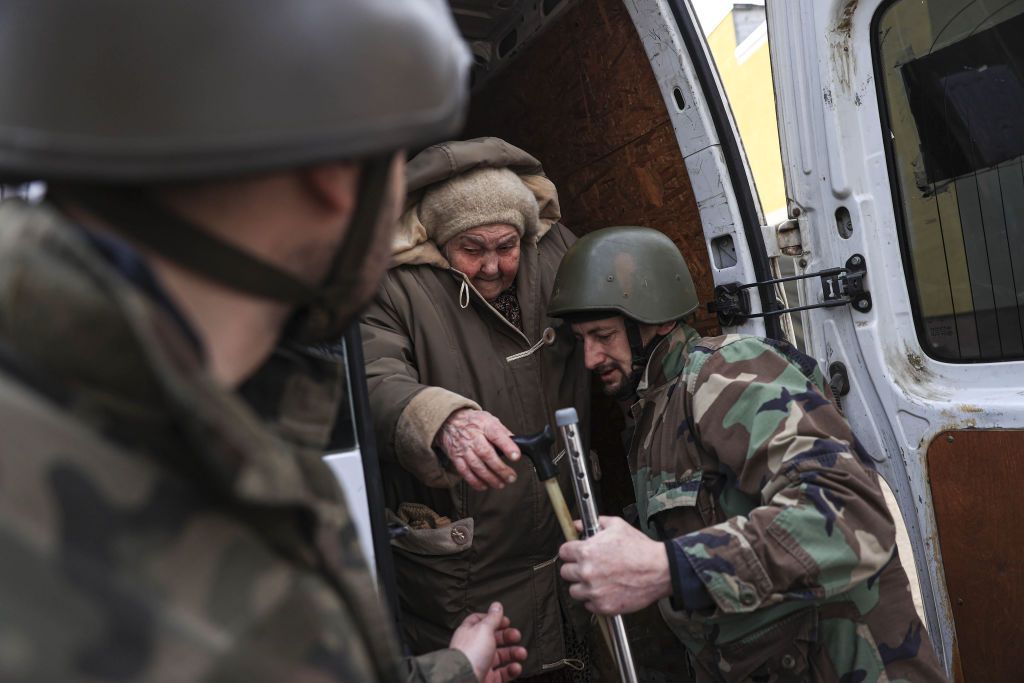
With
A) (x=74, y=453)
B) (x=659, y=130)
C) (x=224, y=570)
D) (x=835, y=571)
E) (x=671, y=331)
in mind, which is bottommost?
(x=835, y=571)

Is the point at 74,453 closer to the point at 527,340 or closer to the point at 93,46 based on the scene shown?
the point at 93,46

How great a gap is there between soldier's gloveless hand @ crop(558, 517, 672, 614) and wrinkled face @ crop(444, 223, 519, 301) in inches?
45.1

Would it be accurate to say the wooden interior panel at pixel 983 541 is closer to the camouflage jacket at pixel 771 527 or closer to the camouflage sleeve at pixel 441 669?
the camouflage jacket at pixel 771 527

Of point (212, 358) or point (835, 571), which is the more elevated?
point (212, 358)

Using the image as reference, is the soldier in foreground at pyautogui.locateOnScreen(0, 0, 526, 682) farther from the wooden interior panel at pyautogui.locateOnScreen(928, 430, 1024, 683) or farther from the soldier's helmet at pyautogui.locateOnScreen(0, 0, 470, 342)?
the wooden interior panel at pyautogui.locateOnScreen(928, 430, 1024, 683)

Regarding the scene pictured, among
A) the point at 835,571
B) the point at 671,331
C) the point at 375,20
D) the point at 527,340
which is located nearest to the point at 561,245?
the point at 527,340

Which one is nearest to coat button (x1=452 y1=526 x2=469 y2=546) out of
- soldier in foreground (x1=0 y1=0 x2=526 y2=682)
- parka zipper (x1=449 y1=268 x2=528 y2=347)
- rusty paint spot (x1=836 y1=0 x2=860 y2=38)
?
parka zipper (x1=449 y1=268 x2=528 y2=347)

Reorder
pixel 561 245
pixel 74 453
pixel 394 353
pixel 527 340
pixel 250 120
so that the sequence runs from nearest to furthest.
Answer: pixel 74 453 → pixel 250 120 → pixel 394 353 → pixel 527 340 → pixel 561 245

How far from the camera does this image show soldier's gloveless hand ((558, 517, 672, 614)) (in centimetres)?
182

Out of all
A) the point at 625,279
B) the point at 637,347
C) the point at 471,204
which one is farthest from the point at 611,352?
the point at 471,204

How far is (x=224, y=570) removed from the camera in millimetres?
731

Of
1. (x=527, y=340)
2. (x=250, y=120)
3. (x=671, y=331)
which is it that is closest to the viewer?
(x=250, y=120)

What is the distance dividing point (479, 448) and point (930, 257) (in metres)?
1.35

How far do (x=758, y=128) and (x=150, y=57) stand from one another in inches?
517
